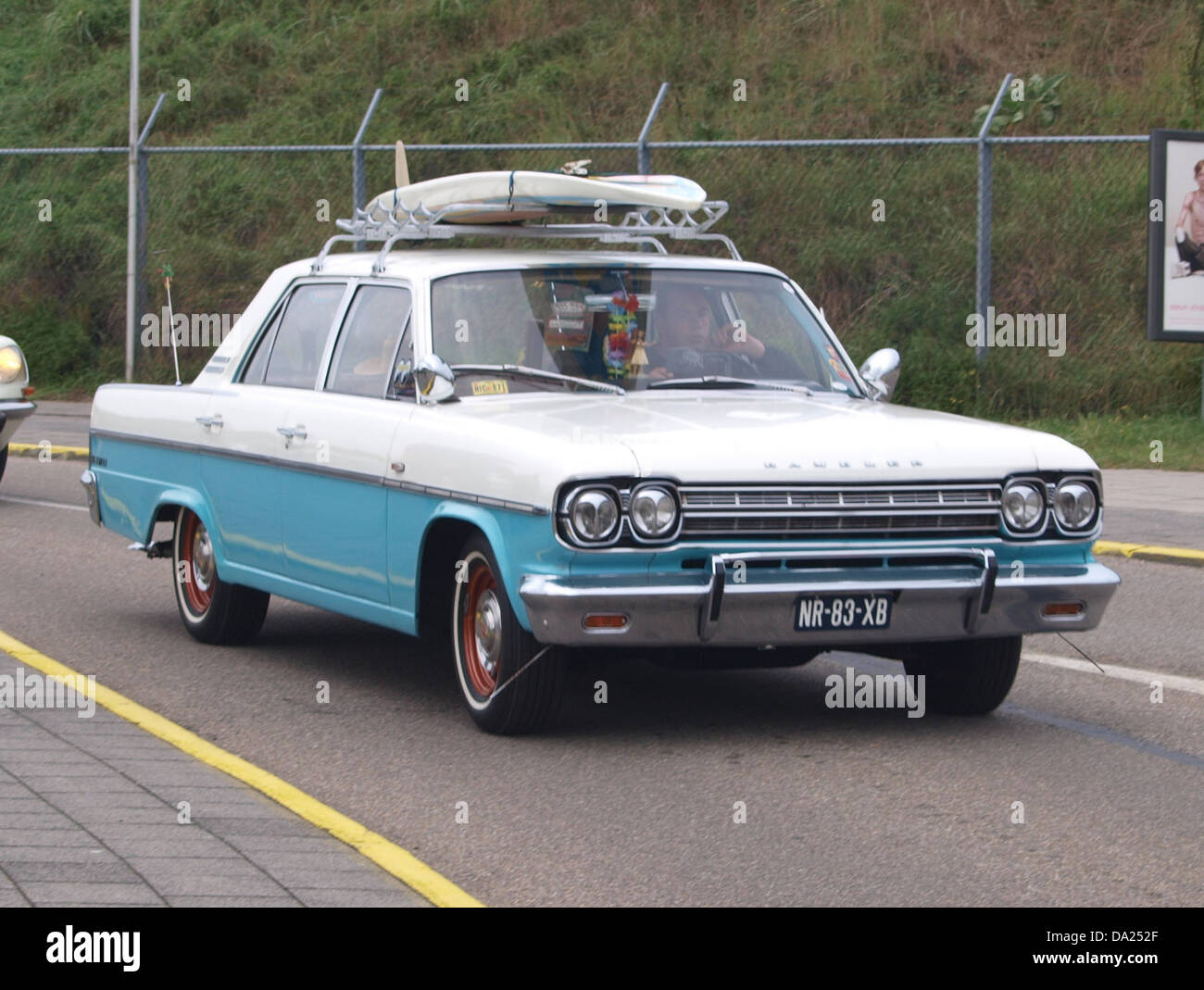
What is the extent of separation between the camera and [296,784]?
6844mm

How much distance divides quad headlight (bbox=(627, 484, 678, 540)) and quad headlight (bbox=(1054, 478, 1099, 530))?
1.43 m

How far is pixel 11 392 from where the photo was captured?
16281 millimetres

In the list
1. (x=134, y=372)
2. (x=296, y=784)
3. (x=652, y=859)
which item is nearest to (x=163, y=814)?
(x=296, y=784)

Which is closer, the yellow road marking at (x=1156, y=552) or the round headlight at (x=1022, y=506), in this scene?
the round headlight at (x=1022, y=506)

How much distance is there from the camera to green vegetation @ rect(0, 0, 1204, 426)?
2041 cm

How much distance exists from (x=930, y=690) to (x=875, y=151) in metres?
14.4

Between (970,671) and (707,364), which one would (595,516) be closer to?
(707,364)

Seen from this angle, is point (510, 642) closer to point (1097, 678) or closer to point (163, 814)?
point (163, 814)

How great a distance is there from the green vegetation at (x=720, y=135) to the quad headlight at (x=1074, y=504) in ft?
37.5

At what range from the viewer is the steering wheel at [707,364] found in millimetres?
8312

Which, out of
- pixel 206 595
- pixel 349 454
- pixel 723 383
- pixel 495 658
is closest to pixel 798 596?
pixel 495 658

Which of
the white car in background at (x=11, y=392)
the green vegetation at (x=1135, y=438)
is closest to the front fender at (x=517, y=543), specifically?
the white car in background at (x=11, y=392)

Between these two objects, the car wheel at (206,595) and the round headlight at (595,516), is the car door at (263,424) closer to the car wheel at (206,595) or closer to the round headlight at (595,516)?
the car wheel at (206,595)

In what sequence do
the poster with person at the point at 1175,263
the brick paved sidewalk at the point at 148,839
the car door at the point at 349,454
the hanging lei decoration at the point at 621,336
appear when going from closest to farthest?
the brick paved sidewalk at the point at 148,839 → the car door at the point at 349,454 → the hanging lei decoration at the point at 621,336 → the poster with person at the point at 1175,263
